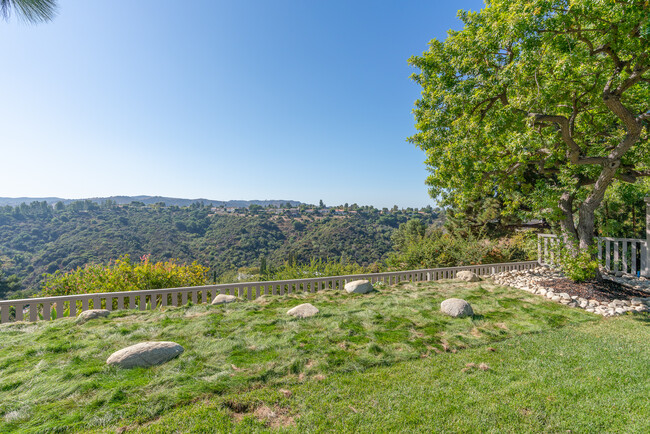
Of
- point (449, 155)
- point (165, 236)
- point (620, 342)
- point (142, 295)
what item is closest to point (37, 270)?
point (165, 236)

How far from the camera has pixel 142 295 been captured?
4395 mm

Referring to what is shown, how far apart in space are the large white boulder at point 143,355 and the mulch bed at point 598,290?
6642 millimetres

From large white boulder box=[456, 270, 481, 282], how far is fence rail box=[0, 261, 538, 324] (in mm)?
219

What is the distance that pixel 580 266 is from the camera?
5.31m

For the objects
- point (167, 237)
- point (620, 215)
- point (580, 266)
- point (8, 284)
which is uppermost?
point (620, 215)

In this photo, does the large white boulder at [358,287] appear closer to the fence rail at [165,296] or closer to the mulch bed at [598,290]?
the fence rail at [165,296]

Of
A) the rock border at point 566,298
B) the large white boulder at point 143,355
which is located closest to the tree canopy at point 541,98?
the rock border at point 566,298

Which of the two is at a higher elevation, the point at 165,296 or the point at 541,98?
the point at 541,98

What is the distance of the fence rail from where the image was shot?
3.80 meters

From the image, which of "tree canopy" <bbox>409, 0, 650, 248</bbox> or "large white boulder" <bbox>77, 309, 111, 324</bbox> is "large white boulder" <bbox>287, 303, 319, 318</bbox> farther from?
"tree canopy" <bbox>409, 0, 650, 248</bbox>

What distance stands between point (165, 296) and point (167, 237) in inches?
1645

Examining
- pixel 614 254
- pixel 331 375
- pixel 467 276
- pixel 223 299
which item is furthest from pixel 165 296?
pixel 614 254

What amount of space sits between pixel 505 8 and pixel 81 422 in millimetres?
7559

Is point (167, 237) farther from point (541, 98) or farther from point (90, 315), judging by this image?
point (541, 98)
